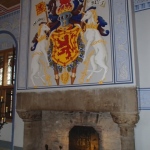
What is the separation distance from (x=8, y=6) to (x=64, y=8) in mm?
1753

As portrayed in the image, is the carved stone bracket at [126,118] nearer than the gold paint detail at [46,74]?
Yes

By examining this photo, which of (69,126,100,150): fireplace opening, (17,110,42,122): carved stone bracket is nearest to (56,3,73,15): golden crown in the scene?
(17,110,42,122): carved stone bracket

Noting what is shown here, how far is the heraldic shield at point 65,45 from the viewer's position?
9.46 ft

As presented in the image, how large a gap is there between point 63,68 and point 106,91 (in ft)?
2.71

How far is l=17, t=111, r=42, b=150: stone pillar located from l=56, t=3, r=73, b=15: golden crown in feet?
6.05

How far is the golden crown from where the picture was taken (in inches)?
120

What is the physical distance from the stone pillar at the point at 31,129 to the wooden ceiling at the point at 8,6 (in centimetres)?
239

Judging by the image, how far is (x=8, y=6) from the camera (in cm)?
→ 414

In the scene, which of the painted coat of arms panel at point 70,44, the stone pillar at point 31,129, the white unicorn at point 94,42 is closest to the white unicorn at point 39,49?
the painted coat of arms panel at point 70,44

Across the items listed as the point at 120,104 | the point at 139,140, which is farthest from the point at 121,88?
the point at 139,140

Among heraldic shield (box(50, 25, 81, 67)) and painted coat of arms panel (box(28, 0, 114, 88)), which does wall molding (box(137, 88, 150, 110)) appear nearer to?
painted coat of arms panel (box(28, 0, 114, 88))

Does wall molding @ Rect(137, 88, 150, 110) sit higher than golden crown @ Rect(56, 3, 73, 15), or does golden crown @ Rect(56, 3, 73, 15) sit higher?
golden crown @ Rect(56, 3, 73, 15)

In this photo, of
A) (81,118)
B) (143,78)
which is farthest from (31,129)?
(143,78)

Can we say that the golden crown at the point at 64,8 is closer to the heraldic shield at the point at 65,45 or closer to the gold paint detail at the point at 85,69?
the heraldic shield at the point at 65,45
